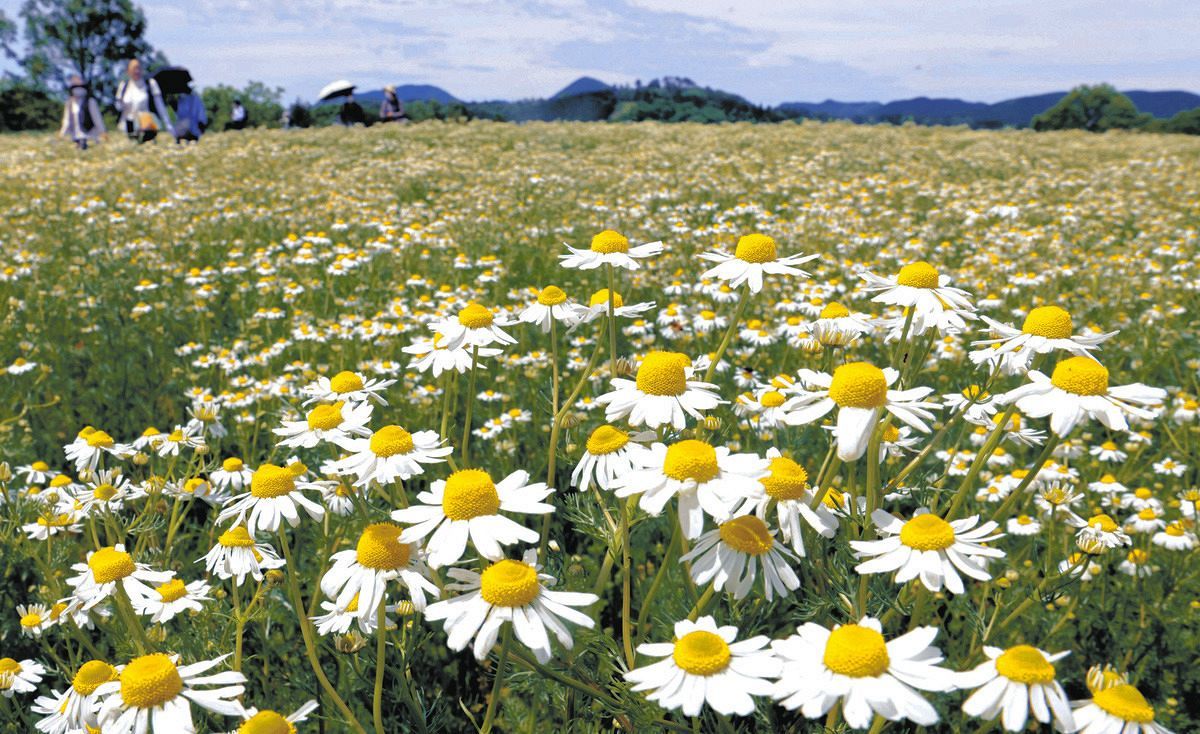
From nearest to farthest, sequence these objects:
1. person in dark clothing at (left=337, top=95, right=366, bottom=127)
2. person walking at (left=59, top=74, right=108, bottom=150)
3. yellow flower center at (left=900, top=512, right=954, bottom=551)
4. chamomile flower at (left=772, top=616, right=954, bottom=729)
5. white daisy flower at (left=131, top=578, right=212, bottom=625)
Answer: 1. chamomile flower at (left=772, top=616, right=954, bottom=729)
2. yellow flower center at (left=900, top=512, right=954, bottom=551)
3. white daisy flower at (left=131, top=578, right=212, bottom=625)
4. person walking at (left=59, top=74, right=108, bottom=150)
5. person in dark clothing at (left=337, top=95, right=366, bottom=127)

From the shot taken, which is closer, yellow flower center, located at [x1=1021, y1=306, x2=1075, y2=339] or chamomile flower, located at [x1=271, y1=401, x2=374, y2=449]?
yellow flower center, located at [x1=1021, y1=306, x2=1075, y2=339]

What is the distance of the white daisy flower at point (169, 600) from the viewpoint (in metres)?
2.12

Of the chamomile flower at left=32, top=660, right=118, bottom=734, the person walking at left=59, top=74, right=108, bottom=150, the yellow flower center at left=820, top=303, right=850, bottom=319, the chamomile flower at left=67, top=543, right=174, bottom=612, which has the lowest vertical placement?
the chamomile flower at left=32, top=660, right=118, bottom=734

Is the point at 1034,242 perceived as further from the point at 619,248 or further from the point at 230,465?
the point at 230,465

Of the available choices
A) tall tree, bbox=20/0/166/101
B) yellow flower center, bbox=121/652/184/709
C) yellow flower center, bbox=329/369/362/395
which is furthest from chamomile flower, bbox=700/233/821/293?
tall tree, bbox=20/0/166/101

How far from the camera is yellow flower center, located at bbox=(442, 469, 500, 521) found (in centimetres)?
153

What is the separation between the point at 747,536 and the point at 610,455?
40cm

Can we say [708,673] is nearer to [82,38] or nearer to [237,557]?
[237,557]

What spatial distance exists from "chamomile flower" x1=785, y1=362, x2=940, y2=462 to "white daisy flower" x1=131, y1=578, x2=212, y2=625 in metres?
1.75

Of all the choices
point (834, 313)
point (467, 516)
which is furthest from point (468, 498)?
point (834, 313)

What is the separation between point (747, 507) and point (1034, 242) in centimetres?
838

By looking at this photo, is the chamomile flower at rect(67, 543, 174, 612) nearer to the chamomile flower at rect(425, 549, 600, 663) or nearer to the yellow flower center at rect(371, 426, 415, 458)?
the yellow flower center at rect(371, 426, 415, 458)

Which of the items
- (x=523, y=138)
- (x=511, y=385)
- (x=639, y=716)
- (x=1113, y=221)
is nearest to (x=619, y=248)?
(x=639, y=716)

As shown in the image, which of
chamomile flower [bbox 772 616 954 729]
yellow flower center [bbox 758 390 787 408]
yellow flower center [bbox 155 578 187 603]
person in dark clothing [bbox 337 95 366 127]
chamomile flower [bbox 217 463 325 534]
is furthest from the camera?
person in dark clothing [bbox 337 95 366 127]
